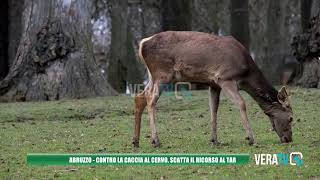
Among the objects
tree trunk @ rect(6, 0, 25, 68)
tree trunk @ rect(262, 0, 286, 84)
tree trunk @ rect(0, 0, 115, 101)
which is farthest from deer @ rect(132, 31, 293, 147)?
tree trunk @ rect(262, 0, 286, 84)

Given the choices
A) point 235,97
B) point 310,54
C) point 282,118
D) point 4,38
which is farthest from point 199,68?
point 4,38

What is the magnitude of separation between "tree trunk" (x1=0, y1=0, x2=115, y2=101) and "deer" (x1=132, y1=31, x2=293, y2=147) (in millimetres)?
7941

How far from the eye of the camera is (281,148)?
34.4 feet

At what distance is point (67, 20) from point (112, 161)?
33.7 ft

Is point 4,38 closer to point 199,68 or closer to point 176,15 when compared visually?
point 176,15

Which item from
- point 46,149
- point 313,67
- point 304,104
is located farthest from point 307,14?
point 46,149

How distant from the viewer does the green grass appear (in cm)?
895

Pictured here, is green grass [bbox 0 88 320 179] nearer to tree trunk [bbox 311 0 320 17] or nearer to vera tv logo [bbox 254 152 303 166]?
vera tv logo [bbox 254 152 303 166]

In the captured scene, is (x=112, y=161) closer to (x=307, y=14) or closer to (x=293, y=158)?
(x=293, y=158)

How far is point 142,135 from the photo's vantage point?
1288cm

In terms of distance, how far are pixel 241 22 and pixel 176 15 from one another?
2.70 meters

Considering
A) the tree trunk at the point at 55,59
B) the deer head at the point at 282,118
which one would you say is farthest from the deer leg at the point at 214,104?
the tree trunk at the point at 55,59

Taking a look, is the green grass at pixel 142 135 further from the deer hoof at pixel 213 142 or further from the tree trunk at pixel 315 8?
the tree trunk at pixel 315 8

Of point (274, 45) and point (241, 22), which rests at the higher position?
point (241, 22)
